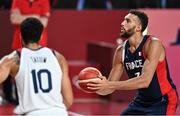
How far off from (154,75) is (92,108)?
462 centimetres

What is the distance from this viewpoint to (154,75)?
21.0 feet

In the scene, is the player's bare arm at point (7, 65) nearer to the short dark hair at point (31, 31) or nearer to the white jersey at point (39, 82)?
the white jersey at point (39, 82)

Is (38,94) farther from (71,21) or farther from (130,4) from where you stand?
(130,4)

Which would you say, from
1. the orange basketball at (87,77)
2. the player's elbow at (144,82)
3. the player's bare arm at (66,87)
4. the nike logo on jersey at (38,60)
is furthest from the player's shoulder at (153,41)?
the nike logo on jersey at (38,60)

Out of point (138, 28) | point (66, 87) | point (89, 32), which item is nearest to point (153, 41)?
point (138, 28)

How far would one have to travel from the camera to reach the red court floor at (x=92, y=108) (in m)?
10.3

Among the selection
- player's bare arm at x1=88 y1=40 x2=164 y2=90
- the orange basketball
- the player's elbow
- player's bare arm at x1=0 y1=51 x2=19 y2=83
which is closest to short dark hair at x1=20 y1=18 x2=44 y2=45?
player's bare arm at x1=0 y1=51 x2=19 y2=83

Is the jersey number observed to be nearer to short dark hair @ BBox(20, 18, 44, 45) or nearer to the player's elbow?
short dark hair @ BBox(20, 18, 44, 45)

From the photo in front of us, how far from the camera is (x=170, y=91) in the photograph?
6512 millimetres

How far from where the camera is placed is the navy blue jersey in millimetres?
6395

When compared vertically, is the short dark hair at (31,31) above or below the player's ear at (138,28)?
above

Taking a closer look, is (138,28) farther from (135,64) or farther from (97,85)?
(97,85)

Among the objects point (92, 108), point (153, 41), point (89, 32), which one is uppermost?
point (153, 41)

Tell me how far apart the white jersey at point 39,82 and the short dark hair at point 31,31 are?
11 cm
